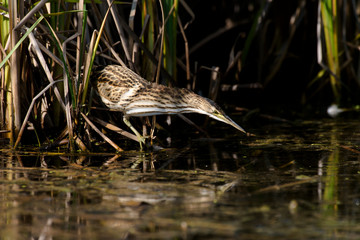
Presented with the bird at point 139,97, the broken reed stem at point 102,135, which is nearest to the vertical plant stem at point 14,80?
the broken reed stem at point 102,135

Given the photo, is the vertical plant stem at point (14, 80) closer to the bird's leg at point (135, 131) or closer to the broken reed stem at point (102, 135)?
the broken reed stem at point (102, 135)

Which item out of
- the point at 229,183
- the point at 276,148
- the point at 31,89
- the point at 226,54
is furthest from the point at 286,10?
the point at 229,183

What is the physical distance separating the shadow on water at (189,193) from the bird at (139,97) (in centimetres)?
33

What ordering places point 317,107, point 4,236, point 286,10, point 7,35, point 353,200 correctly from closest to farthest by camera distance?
point 4,236, point 353,200, point 7,35, point 317,107, point 286,10

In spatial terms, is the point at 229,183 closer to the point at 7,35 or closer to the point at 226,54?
the point at 7,35

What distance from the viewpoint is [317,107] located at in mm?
6113

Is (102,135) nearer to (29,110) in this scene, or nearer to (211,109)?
(29,110)

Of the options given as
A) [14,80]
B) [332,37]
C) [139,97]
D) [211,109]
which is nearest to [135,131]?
[139,97]

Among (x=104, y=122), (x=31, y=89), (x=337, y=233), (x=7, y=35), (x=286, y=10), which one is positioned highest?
(x=286, y=10)

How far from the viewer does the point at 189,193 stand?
2898 millimetres

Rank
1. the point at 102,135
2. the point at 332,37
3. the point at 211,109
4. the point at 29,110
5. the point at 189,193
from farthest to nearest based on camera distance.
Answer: the point at 332,37
the point at 211,109
the point at 102,135
the point at 29,110
the point at 189,193

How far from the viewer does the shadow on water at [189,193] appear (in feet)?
7.68

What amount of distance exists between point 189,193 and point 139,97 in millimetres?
1514

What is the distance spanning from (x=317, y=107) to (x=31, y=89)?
3218mm
